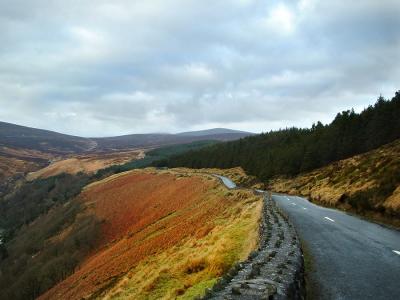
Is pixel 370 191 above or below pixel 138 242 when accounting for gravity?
above

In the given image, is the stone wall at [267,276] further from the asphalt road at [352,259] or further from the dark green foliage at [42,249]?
the dark green foliage at [42,249]

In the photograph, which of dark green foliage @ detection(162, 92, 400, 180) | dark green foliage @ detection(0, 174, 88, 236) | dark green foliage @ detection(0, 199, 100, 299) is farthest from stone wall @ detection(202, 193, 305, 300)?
dark green foliage @ detection(0, 174, 88, 236)

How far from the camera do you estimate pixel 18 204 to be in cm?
14175

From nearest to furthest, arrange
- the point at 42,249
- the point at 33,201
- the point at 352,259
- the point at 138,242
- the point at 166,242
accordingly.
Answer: the point at 352,259, the point at 166,242, the point at 138,242, the point at 42,249, the point at 33,201

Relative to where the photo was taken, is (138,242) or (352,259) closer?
(352,259)

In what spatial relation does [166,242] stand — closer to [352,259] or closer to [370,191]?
[370,191]

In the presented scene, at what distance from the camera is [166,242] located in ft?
102

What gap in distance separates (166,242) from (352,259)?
731 inches

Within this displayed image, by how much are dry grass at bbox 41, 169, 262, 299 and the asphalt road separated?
306 centimetres

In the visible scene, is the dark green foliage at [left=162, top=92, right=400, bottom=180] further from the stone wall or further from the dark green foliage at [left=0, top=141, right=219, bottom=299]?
the stone wall

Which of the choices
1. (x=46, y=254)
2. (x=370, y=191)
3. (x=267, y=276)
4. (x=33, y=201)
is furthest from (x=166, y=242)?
(x=33, y=201)

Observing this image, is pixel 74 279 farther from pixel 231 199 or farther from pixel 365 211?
pixel 365 211

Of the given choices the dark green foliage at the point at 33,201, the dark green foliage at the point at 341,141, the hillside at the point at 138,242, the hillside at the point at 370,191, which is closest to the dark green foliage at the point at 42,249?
the hillside at the point at 138,242

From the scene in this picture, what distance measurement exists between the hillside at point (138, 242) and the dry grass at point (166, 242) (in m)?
0.07
